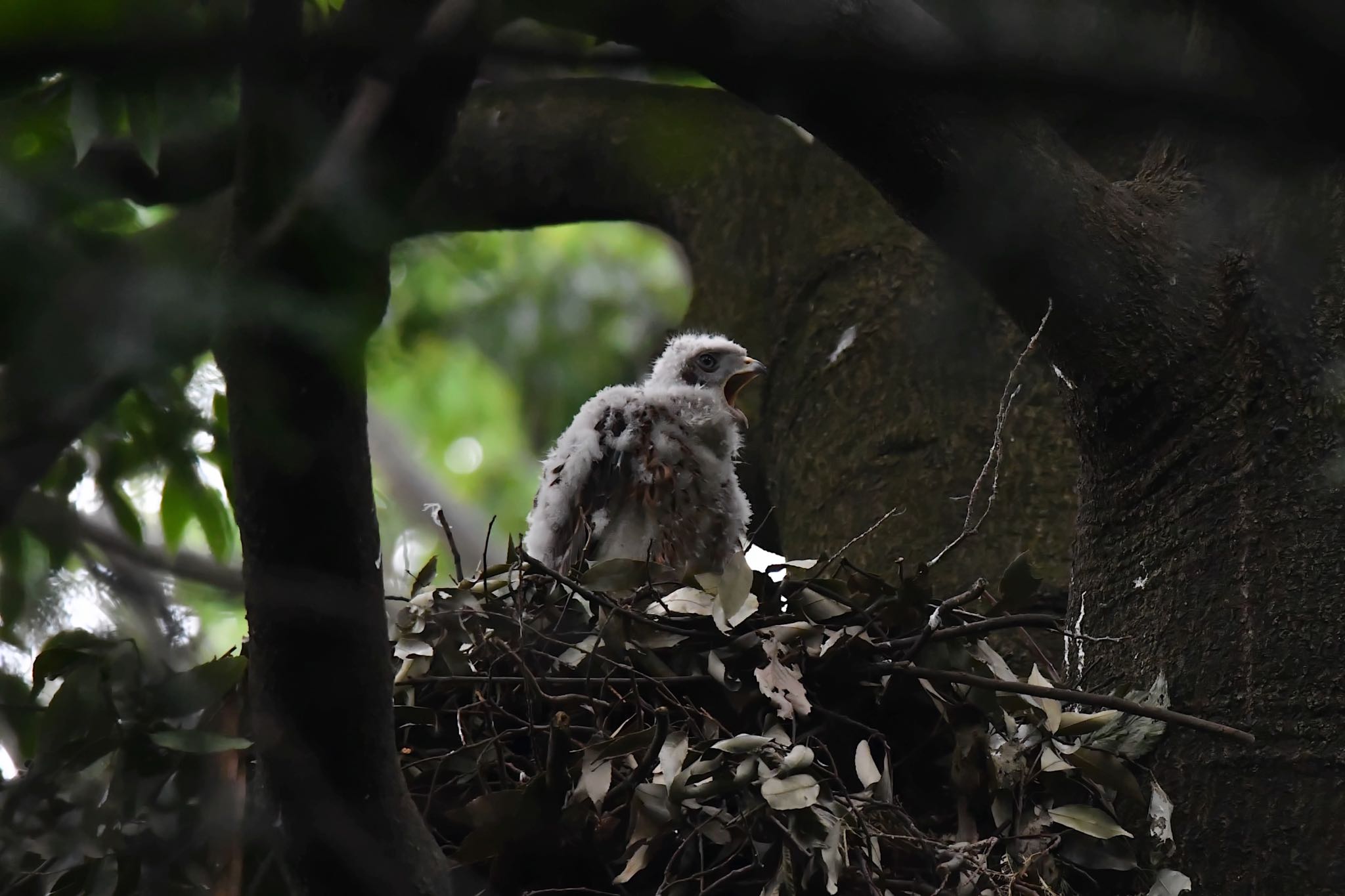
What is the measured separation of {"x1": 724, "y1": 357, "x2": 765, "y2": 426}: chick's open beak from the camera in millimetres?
3855

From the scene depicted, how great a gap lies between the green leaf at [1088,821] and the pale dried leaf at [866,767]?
277 mm

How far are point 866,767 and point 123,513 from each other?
1.18m

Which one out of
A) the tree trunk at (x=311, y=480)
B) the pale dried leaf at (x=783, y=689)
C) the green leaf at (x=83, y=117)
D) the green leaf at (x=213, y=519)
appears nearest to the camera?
the tree trunk at (x=311, y=480)

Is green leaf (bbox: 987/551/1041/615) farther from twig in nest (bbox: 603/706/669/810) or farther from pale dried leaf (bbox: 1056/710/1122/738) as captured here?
twig in nest (bbox: 603/706/669/810)

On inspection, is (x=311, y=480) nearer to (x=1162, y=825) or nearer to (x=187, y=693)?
(x=187, y=693)

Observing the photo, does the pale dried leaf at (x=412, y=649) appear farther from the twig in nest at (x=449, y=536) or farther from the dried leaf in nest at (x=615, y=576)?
the dried leaf in nest at (x=615, y=576)

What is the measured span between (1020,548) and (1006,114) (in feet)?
4.51

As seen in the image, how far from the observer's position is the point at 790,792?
213 cm

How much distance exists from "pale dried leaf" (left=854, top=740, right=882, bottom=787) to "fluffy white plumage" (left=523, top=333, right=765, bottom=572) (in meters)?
1.14

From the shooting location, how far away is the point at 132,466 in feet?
6.14

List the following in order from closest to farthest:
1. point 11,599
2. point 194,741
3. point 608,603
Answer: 1. point 11,599
2. point 194,741
3. point 608,603

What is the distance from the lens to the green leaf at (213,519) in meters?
2.06

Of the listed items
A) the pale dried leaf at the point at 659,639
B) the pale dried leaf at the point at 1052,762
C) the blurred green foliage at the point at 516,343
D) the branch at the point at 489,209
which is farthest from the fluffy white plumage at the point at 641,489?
the pale dried leaf at the point at 1052,762

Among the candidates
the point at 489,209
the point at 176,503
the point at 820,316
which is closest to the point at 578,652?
the point at 176,503
